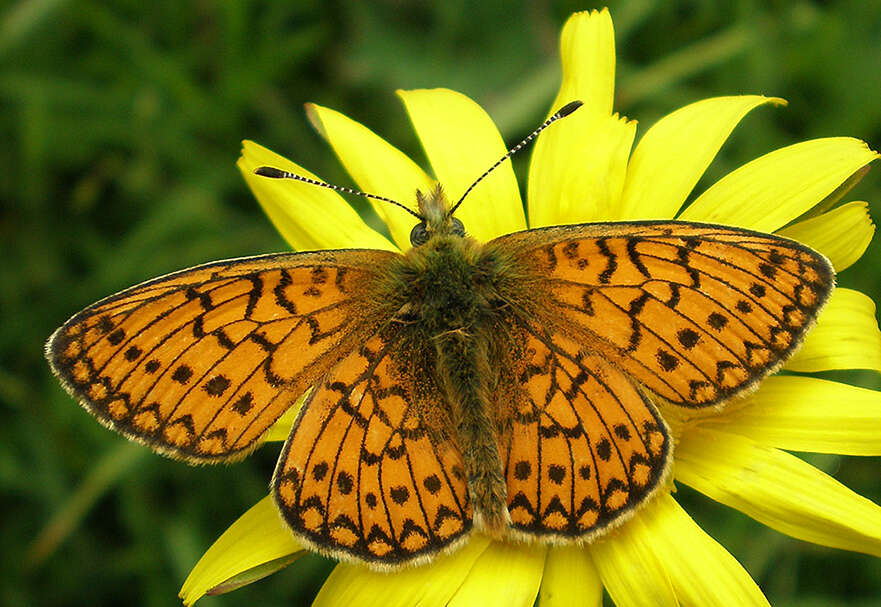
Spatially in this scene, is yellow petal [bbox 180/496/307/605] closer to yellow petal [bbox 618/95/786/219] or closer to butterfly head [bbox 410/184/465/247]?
butterfly head [bbox 410/184/465/247]

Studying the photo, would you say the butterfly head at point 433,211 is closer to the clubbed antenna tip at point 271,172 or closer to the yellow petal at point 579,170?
the clubbed antenna tip at point 271,172

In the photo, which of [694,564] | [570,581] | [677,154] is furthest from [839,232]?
[570,581]

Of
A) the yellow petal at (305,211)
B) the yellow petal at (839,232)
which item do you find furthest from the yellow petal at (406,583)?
the yellow petal at (839,232)

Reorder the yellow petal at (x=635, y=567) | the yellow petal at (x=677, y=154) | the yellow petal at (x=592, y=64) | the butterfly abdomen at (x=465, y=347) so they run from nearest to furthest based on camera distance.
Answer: the butterfly abdomen at (x=465, y=347) → the yellow petal at (x=635, y=567) → the yellow petal at (x=677, y=154) → the yellow petal at (x=592, y=64)

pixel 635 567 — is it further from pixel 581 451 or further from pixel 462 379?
pixel 462 379

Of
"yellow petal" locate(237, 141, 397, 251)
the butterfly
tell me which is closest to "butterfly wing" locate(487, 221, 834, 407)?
the butterfly

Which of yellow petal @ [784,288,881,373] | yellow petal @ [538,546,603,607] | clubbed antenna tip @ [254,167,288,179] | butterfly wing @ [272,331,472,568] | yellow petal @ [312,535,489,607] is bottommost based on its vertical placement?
yellow petal @ [538,546,603,607]

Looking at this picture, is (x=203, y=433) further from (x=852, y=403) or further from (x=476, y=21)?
(x=476, y=21)
